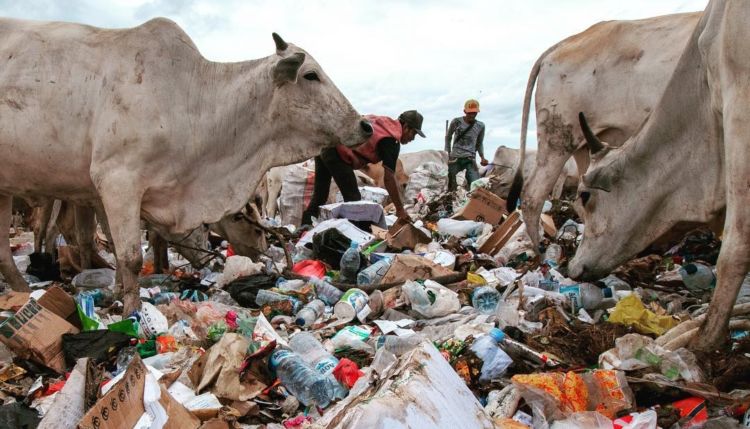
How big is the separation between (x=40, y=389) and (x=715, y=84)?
3.25 m

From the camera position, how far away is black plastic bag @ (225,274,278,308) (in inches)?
186

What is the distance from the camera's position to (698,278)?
4.39 meters

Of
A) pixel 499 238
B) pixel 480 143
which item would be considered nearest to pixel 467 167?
pixel 480 143

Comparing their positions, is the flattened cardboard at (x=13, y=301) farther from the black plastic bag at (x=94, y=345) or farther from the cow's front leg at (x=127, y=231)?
the black plastic bag at (x=94, y=345)

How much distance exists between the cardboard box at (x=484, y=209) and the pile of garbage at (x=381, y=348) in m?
1.56

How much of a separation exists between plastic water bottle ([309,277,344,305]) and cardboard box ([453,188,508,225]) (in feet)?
9.42

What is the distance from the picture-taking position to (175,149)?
14.3ft

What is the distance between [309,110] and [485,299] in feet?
5.58

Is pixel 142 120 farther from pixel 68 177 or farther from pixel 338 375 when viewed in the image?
pixel 338 375

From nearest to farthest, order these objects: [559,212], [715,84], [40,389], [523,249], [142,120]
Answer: [40,389]
[715,84]
[142,120]
[523,249]
[559,212]

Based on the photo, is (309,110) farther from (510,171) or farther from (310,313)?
(510,171)

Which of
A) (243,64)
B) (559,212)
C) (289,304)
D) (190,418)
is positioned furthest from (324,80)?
(559,212)

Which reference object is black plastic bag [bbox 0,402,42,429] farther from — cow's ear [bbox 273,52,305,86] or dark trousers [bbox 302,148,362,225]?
dark trousers [bbox 302,148,362,225]

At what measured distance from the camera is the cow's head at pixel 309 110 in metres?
4.70
